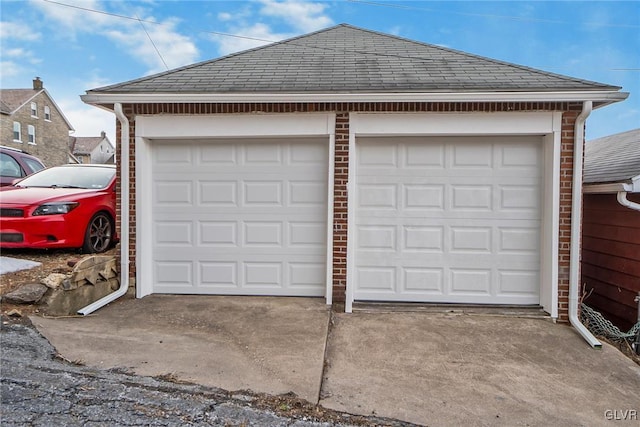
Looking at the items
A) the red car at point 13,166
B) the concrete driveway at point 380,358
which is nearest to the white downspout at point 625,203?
the concrete driveway at point 380,358

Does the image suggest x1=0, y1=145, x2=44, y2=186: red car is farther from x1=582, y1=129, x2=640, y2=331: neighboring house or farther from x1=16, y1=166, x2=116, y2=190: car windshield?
x1=582, y1=129, x2=640, y2=331: neighboring house

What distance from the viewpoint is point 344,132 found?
4.71 m

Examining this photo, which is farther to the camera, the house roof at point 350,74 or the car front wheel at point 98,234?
the car front wheel at point 98,234

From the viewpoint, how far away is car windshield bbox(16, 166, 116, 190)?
5.54 metres

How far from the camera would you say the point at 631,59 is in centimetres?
851

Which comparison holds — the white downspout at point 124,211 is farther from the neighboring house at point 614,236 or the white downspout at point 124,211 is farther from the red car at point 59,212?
the neighboring house at point 614,236

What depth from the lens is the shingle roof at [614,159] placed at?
5.04 m

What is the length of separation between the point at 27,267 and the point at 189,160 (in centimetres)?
231

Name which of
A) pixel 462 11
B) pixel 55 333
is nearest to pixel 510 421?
pixel 55 333

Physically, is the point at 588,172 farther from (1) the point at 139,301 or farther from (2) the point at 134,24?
(2) the point at 134,24

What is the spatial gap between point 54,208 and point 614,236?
7741 mm

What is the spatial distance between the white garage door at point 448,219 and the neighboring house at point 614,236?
1113 millimetres

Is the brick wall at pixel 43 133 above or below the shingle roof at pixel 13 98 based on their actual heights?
below

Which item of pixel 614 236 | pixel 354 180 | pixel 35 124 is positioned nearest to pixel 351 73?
pixel 354 180
